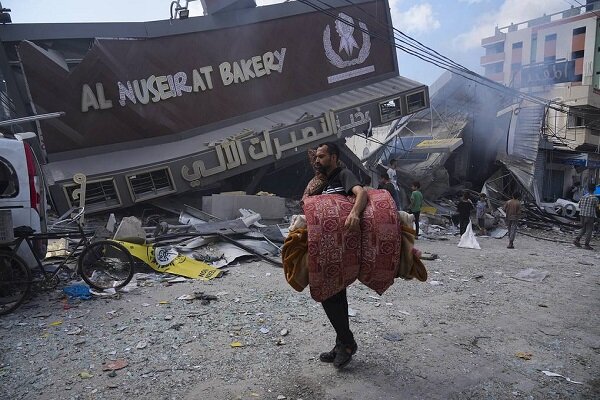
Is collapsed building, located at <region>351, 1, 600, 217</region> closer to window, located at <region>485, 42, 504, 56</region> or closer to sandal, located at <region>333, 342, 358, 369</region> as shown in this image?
sandal, located at <region>333, 342, 358, 369</region>

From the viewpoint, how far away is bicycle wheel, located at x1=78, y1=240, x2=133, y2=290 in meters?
5.49

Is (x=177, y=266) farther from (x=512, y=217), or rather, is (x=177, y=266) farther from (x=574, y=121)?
(x=574, y=121)

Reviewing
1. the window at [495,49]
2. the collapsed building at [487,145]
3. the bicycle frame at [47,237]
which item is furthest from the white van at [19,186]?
the window at [495,49]

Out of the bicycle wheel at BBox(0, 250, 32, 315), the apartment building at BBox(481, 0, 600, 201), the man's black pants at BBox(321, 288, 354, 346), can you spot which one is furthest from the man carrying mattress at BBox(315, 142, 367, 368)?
the apartment building at BBox(481, 0, 600, 201)

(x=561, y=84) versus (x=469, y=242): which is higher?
(x=561, y=84)

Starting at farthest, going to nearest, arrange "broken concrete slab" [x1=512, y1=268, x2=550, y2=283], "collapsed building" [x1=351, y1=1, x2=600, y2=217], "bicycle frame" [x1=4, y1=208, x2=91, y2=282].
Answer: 1. "collapsed building" [x1=351, y1=1, x2=600, y2=217]
2. "broken concrete slab" [x1=512, y1=268, x2=550, y2=283]
3. "bicycle frame" [x1=4, y1=208, x2=91, y2=282]

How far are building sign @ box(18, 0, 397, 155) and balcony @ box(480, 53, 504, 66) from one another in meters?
50.2

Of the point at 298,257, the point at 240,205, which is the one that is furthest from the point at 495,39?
the point at 298,257

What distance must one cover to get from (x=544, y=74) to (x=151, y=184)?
27.4 metres

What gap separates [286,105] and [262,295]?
9.05 m

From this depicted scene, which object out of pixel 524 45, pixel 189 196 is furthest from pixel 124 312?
pixel 524 45

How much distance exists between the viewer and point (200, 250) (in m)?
7.52

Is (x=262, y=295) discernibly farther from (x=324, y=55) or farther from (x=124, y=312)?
(x=324, y=55)

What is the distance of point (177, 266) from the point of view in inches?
258
